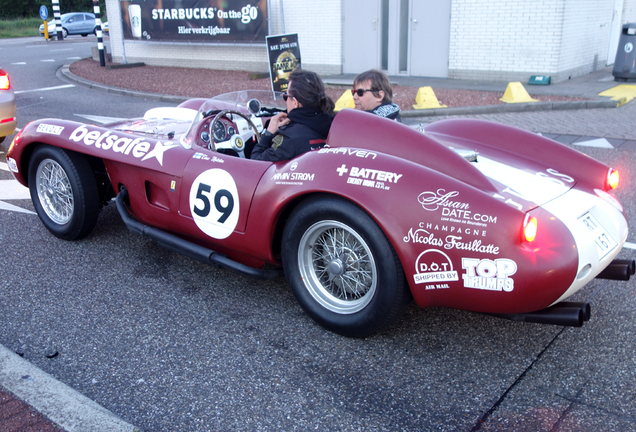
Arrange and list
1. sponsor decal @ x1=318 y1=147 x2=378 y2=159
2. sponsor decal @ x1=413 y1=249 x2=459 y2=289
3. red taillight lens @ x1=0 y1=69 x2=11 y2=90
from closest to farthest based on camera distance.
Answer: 1. sponsor decal @ x1=413 y1=249 x2=459 y2=289
2. sponsor decal @ x1=318 y1=147 x2=378 y2=159
3. red taillight lens @ x1=0 y1=69 x2=11 y2=90

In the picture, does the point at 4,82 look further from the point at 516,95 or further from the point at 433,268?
the point at 516,95

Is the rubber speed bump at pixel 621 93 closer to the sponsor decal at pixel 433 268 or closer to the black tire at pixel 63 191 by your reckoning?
the sponsor decal at pixel 433 268

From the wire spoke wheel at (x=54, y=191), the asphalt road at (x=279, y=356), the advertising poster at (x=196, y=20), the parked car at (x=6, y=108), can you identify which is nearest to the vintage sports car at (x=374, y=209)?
the wire spoke wheel at (x=54, y=191)

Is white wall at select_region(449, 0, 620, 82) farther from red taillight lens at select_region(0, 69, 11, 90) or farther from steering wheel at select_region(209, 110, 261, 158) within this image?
steering wheel at select_region(209, 110, 261, 158)

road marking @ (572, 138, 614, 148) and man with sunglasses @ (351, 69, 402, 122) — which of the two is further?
road marking @ (572, 138, 614, 148)

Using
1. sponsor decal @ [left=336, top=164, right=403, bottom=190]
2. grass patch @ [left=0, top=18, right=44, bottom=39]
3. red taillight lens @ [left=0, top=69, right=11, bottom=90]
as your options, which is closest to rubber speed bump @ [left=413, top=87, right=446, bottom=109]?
red taillight lens @ [left=0, top=69, right=11, bottom=90]

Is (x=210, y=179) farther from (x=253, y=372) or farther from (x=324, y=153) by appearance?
(x=253, y=372)

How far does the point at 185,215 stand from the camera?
11.3ft

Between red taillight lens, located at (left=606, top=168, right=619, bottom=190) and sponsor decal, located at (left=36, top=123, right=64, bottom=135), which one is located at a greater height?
sponsor decal, located at (left=36, top=123, right=64, bottom=135)

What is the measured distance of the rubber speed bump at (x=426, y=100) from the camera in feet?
31.5

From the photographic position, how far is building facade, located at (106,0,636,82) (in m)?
11.3

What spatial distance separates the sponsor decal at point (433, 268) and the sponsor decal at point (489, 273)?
0.06 m

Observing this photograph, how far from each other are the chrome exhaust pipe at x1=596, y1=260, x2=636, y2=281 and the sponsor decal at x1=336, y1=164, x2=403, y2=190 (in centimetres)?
127

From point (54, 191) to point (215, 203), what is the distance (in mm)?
1719
